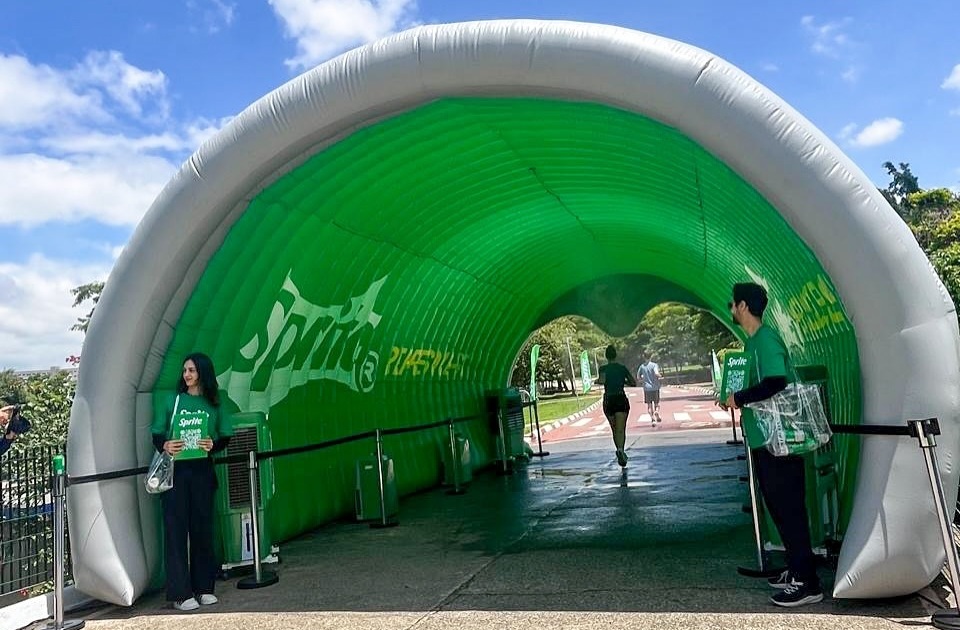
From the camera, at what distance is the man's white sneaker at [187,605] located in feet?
20.0

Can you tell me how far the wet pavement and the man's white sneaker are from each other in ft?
0.28

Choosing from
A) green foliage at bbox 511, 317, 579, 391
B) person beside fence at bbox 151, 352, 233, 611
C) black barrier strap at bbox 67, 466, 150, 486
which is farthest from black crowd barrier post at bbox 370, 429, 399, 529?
green foliage at bbox 511, 317, 579, 391

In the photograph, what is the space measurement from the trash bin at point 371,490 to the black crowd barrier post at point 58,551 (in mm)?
4054

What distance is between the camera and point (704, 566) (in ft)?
20.9

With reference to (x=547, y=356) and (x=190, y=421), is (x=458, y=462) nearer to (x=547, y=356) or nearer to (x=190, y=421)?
(x=190, y=421)

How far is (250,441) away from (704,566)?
405 cm

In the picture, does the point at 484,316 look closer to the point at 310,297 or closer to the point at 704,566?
the point at 310,297

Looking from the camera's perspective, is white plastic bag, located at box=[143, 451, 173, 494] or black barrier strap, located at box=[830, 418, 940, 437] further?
white plastic bag, located at box=[143, 451, 173, 494]

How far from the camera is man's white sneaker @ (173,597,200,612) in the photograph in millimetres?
6098

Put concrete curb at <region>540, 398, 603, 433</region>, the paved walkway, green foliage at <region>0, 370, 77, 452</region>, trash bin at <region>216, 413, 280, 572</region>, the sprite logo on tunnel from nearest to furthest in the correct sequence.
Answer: trash bin at <region>216, 413, 280, 572</region>, the sprite logo on tunnel, green foliage at <region>0, 370, 77, 452</region>, the paved walkway, concrete curb at <region>540, 398, 603, 433</region>

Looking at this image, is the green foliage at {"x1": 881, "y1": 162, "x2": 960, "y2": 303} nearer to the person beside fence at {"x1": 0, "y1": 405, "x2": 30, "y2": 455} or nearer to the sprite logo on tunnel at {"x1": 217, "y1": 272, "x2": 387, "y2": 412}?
the sprite logo on tunnel at {"x1": 217, "y1": 272, "x2": 387, "y2": 412}

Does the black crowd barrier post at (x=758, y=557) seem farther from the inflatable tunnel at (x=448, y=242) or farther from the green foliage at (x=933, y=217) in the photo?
the green foliage at (x=933, y=217)

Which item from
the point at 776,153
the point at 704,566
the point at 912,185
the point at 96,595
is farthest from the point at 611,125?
the point at 912,185

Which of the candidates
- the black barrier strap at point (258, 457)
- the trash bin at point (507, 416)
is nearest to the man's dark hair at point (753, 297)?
the black barrier strap at point (258, 457)
